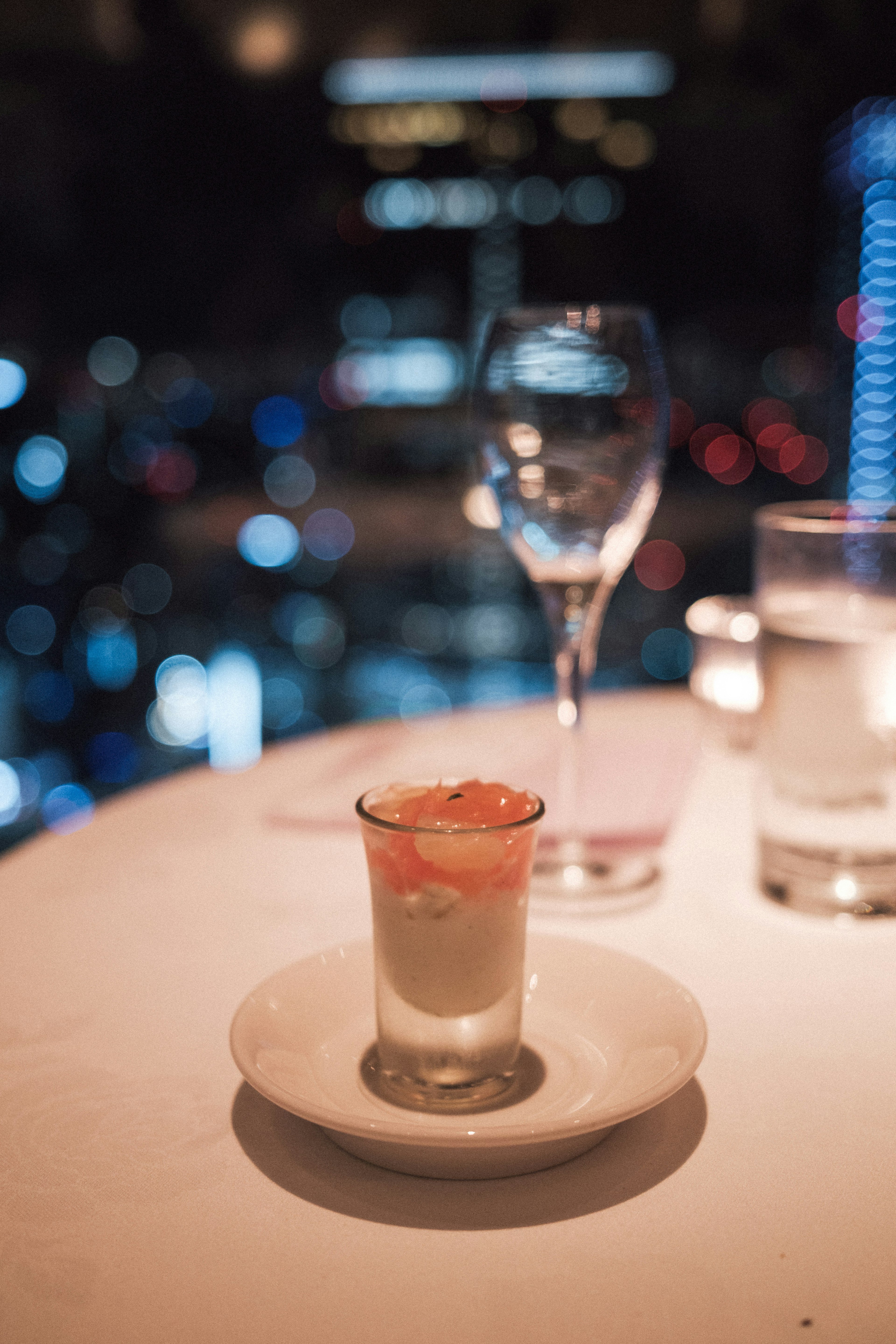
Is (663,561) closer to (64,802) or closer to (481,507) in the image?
(64,802)

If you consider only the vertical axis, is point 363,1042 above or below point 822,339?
below

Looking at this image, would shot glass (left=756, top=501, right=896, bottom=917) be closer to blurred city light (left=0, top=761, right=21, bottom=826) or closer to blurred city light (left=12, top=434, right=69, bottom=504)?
blurred city light (left=0, top=761, right=21, bottom=826)

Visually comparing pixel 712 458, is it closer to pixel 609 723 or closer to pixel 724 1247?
pixel 609 723

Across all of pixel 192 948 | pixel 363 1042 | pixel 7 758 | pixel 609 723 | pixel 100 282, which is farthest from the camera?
pixel 100 282

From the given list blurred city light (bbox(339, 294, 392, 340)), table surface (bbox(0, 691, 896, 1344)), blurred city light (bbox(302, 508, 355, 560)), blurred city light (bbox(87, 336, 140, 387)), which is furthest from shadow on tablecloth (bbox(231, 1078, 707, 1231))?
blurred city light (bbox(339, 294, 392, 340))

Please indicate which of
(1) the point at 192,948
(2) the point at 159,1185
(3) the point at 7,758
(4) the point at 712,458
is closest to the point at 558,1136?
(2) the point at 159,1185

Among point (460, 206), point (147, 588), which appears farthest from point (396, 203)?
point (147, 588)

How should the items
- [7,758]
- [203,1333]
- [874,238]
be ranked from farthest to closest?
[874,238], [7,758], [203,1333]
